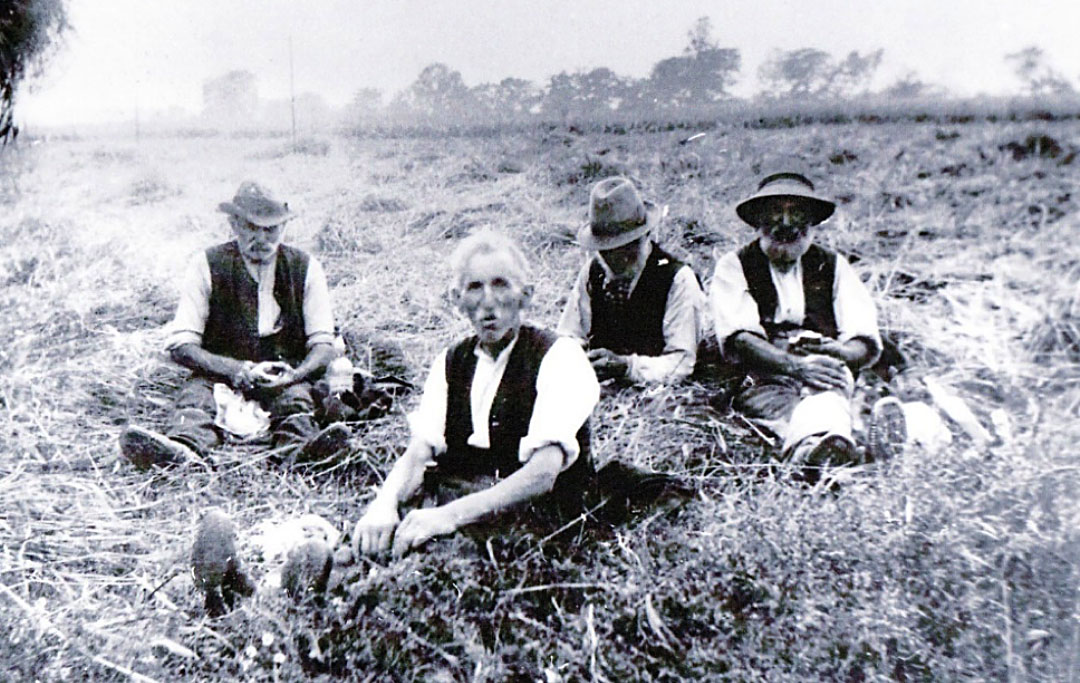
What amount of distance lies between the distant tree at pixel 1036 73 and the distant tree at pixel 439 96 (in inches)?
59.5

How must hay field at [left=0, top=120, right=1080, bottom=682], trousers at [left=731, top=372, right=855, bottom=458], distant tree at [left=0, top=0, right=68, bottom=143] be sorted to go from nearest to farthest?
hay field at [left=0, top=120, right=1080, bottom=682]
trousers at [left=731, top=372, right=855, bottom=458]
distant tree at [left=0, top=0, right=68, bottom=143]

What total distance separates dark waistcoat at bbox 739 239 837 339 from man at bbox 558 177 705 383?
0.18m

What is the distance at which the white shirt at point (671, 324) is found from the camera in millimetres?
2477

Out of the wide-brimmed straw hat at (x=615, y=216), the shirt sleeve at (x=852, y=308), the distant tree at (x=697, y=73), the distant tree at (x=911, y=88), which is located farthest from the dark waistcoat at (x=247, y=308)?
the distant tree at (x=911, y=88)

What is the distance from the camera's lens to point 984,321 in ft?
7.03

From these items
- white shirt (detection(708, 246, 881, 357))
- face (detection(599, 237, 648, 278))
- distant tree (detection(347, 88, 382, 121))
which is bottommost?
white shirt (detection(708, 246, 881, 357))

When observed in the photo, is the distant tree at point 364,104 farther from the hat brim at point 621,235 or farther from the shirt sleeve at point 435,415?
the shirt sleeve at point 435,415

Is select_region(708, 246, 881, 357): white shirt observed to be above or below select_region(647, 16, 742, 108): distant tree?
below

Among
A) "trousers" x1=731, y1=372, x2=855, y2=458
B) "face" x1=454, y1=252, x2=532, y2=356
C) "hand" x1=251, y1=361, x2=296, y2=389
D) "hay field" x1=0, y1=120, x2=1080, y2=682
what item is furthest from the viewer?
"hand" x1=251, y1=361, x2=296, y2=389

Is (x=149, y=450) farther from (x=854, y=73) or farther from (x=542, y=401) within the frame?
(x=854, y=73)

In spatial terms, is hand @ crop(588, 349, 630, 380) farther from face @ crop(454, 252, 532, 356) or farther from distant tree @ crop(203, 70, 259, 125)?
distant tree @ crop(203, 70, 259, 125)

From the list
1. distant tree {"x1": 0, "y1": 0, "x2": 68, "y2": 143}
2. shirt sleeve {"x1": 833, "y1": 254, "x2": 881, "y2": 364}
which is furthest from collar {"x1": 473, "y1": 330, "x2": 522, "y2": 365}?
distant tree {"x1": 0, "y1": 0, "x2": 68, "y2": 143}

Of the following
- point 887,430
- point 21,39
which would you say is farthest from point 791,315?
point 21,39

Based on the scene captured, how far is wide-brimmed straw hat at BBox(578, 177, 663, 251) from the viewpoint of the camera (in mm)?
2449
